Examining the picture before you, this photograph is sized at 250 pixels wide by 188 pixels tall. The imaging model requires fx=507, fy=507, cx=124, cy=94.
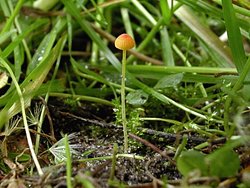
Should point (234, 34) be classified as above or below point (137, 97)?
above

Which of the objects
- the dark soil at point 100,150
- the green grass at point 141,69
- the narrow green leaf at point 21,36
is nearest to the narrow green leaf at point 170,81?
the green grass at point 141,69

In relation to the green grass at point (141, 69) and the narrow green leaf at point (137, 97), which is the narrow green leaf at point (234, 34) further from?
the narrow green leaf at point (137, 97)

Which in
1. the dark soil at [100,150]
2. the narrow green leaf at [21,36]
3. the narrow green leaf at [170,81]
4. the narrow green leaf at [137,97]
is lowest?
the dark soil at [100,150]

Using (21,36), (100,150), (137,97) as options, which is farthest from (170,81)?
(21,36)

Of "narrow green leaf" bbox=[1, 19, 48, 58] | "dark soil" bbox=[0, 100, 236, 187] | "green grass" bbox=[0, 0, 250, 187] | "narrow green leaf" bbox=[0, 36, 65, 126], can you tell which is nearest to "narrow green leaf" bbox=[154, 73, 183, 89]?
"green grass" bbox=[0, 0, 250, 187]

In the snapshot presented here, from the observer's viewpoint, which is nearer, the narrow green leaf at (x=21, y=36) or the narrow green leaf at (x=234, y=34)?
the narrow green leaf at (x=234, y=34)

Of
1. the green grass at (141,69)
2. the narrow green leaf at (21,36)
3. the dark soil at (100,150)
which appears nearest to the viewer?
the dark soil at (100,150)

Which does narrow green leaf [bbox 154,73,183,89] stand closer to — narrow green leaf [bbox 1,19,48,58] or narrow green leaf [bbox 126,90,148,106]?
narrow green leaf [bbox 126,90,148,106]

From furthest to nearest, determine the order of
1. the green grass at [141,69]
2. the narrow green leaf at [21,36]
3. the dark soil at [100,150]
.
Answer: the narrow green leaf at [21,36] → the green grass at [141,69] → the dark soil at [100,150]

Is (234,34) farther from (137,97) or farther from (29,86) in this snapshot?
(29,86)
